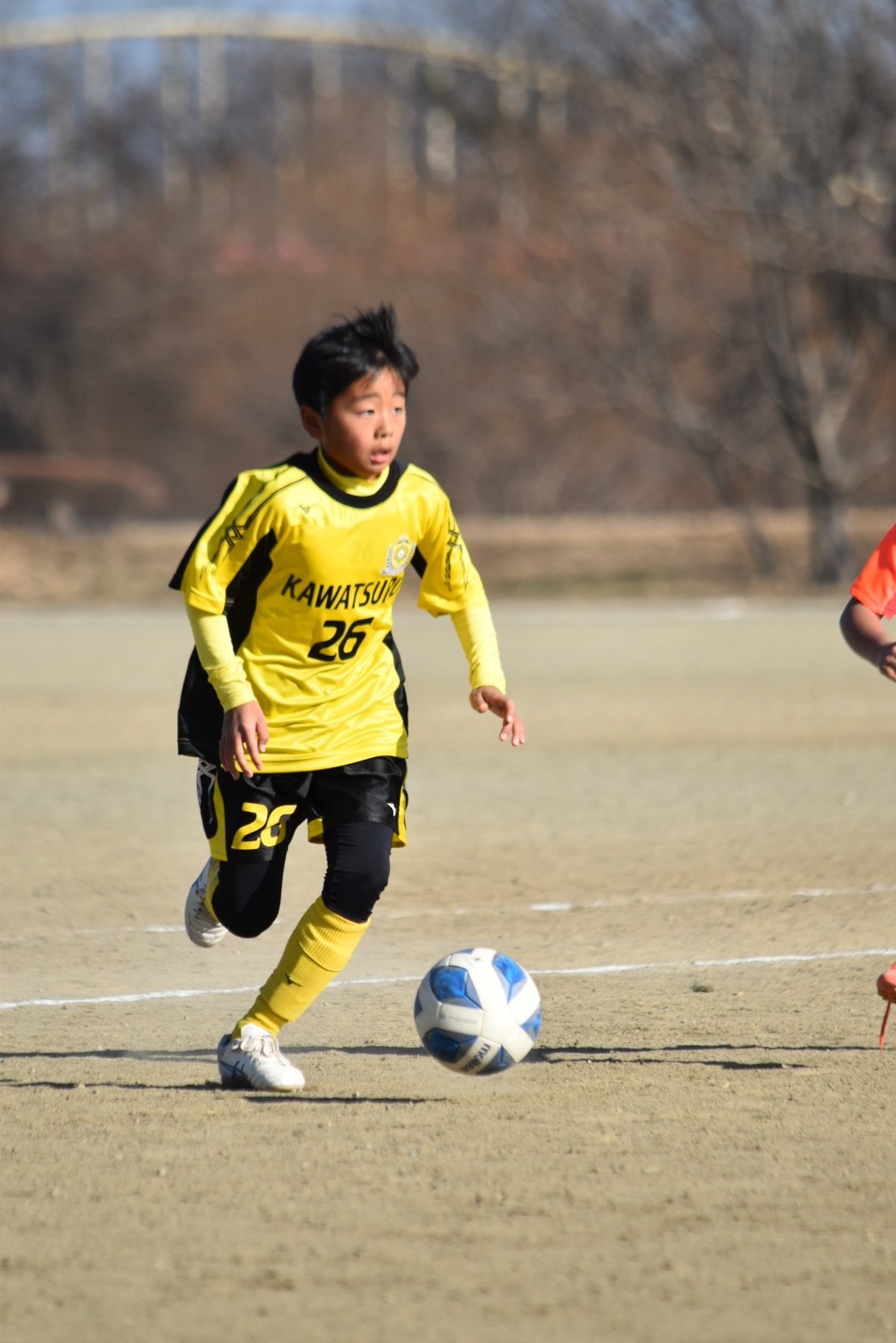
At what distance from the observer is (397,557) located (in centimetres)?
448

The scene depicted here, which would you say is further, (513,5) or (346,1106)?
(513,5)

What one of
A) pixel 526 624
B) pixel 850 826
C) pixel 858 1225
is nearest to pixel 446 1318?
pixel 858 1225

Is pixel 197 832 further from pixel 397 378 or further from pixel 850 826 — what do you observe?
pixel 397 378

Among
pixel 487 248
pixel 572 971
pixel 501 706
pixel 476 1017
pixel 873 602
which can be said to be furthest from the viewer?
pixel 487 248

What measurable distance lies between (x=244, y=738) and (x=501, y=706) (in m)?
0.71

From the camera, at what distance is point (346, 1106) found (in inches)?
167

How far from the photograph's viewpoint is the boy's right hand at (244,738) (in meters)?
4.16

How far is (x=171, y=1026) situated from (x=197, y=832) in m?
3.66

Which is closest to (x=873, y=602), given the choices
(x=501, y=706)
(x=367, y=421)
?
(x=501, y=706)

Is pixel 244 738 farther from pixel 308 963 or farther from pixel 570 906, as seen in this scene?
pixel 570 906

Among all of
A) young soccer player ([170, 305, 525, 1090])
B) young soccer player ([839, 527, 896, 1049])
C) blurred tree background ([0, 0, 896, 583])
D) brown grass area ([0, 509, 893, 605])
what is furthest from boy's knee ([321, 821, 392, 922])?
blurred tree background ([0, 0, 896, 583])

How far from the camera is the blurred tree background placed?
2545cm

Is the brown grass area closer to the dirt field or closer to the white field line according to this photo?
the dirt field

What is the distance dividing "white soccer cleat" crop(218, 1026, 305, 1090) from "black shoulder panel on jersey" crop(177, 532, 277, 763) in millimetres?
679
